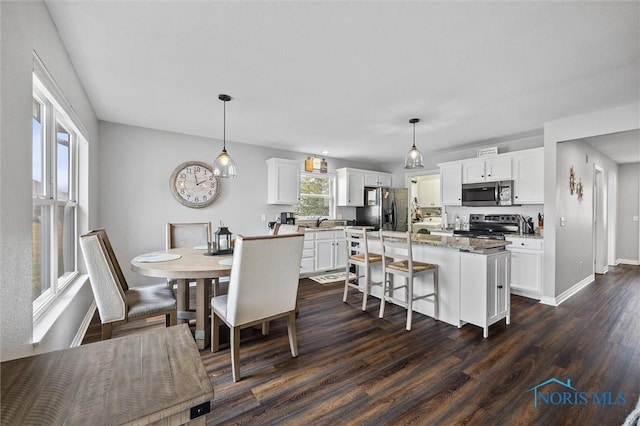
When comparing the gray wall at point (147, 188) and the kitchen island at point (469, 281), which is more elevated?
the gray wall at point (147, 188)

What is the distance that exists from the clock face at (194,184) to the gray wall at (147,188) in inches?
3.4

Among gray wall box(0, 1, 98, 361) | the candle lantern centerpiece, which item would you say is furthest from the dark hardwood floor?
gray wall box(0, 1, 98, 361)

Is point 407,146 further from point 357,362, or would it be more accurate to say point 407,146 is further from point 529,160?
point 357,362

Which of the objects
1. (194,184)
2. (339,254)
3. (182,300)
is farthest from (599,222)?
(194,184)

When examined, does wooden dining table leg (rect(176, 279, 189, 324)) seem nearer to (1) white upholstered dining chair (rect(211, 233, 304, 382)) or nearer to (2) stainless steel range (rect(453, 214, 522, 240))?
(1) white upholstered dining chair (rect(211, 233, 304, 382))

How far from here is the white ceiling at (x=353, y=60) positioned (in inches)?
65.5

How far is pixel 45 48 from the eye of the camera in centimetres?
163

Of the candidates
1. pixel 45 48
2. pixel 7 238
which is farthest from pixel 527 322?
pixel 45 48

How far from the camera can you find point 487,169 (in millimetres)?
4430

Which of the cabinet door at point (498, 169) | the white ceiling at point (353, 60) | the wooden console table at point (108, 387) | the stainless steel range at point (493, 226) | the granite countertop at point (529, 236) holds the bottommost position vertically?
the wooden console table at point (108, 387)

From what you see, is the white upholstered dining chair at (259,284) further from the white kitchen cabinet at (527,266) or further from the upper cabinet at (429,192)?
the upper cabinet at (429,192)

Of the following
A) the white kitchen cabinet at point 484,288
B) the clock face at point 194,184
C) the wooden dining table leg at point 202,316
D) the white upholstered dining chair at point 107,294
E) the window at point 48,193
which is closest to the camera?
the window at point 48,193

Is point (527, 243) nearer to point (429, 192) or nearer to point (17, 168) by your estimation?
point (429, 192)

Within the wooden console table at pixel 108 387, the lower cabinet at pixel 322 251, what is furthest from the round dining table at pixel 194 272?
the lower cabinet at pixel 322 251
